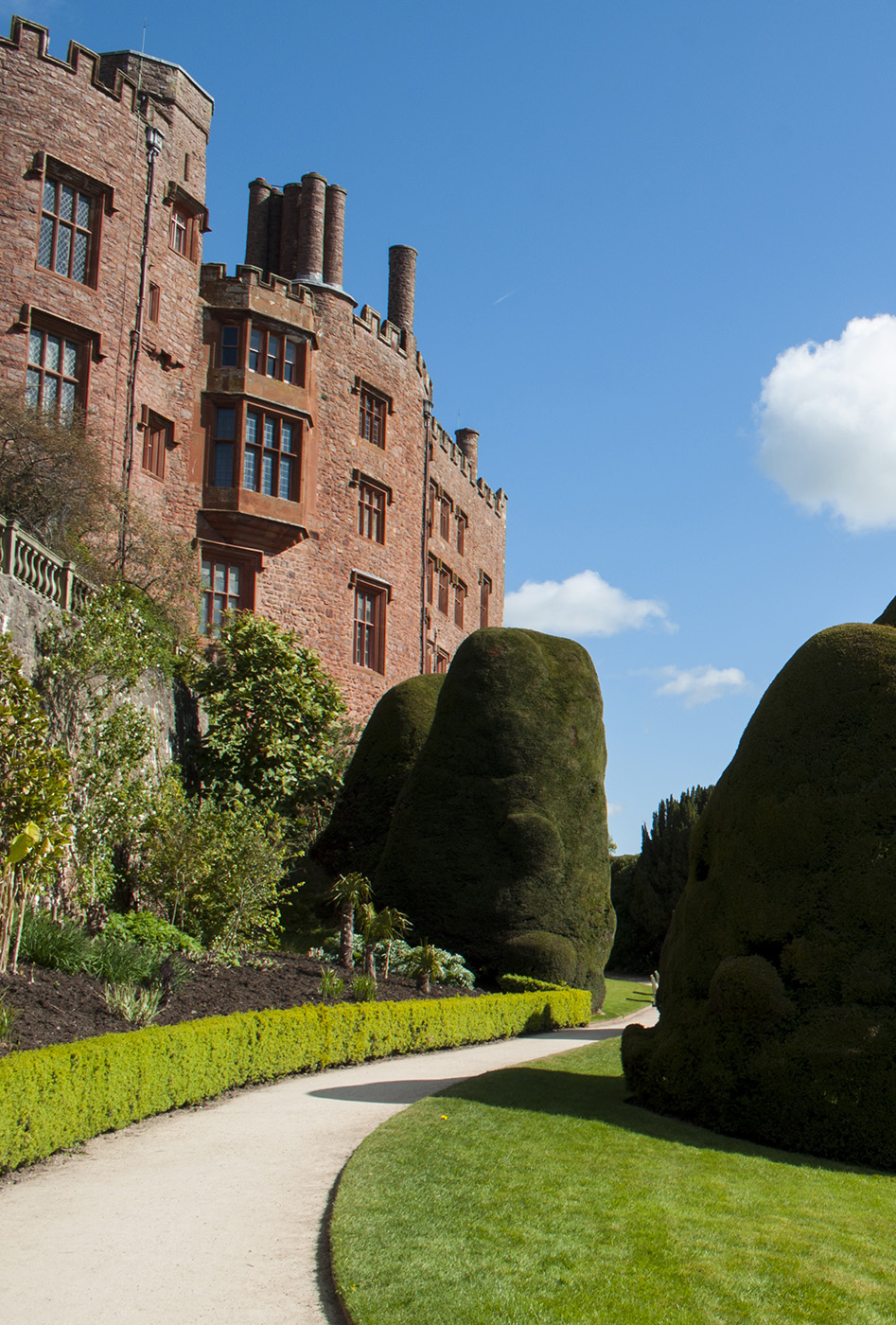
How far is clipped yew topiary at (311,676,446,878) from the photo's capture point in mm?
19391

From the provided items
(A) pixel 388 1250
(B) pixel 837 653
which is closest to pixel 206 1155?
(A) pixel 388 1250

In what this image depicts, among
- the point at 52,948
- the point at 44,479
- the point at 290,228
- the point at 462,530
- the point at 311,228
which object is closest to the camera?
the point at 52,948

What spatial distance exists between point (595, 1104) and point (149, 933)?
608cm

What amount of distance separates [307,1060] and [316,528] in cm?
1784

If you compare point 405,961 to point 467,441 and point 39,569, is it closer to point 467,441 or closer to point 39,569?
point 39,569

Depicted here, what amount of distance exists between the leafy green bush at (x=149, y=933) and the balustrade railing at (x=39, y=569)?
395 cm

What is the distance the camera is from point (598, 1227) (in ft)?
18.5

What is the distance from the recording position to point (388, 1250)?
17.2ft

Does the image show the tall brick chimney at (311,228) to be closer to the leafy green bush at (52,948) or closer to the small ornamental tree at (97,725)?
the small ornamental tree at (97,725)

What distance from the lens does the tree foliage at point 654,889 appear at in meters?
31.1

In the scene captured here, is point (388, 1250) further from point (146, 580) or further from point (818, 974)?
point (146, 580)

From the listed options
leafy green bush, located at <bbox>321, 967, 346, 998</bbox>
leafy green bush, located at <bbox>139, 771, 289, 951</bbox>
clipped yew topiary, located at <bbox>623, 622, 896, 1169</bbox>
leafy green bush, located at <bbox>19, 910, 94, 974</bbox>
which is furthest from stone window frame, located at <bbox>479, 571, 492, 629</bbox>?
clipped yew topiary, located at <bbox>623, 622, 896, 1169</bbox>

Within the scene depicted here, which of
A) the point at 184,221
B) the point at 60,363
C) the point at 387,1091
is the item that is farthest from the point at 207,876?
the point at 184,221

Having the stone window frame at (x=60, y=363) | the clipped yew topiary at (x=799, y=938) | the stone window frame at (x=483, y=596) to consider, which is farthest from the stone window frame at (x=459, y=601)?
the clipped yew topiary at (x=799, y=938)
